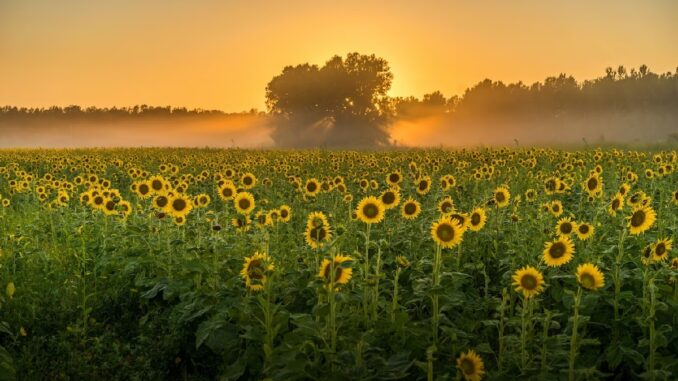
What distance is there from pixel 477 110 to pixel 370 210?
11237cm

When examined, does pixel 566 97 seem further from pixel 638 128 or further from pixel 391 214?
pixel 391 214

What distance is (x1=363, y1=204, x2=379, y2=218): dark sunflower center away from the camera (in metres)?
5.23

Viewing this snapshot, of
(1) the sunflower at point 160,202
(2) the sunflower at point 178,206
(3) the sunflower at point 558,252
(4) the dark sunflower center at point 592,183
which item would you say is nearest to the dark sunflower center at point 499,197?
(4) the dark sunflower center at point 592,183

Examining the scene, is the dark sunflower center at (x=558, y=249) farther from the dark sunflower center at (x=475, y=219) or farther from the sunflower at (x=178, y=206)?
the sunflower at (x=178, y=206)

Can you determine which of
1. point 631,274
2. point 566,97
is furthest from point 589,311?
point 566,97

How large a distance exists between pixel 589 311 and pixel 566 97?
341 ft

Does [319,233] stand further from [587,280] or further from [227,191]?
[227,191]

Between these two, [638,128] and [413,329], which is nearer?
[413,329]

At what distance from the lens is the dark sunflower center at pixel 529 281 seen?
165 inches

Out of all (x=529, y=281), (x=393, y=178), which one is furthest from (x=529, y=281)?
(x=393, y=178)

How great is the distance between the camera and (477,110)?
373 ft

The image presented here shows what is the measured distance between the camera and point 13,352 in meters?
5.54

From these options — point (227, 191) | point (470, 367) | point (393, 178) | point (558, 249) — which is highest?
point (393, 178)

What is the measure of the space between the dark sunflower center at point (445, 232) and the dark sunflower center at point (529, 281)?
27.7 inches
